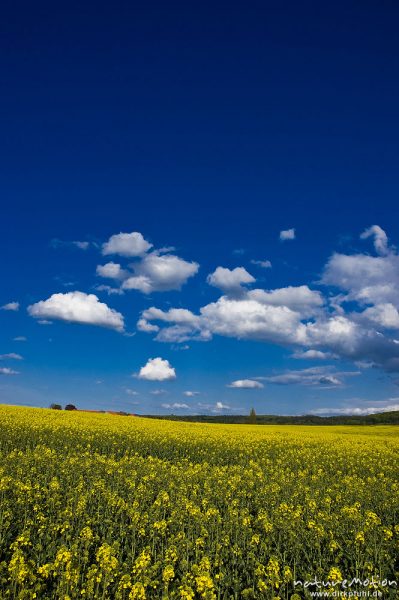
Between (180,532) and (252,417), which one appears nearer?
(180,532)

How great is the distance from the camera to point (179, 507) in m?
11.1

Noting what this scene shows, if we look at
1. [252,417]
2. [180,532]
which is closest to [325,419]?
[252,417]

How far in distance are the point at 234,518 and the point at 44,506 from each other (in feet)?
16.4

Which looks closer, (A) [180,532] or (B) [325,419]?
(A) [180,532]

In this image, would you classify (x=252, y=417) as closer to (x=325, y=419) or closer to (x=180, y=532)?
(x=325, y=419)

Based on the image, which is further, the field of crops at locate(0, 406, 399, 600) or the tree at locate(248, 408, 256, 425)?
the tree at locate(248, 408, 256, 425)

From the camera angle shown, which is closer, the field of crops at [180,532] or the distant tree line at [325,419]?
the field of crops at [180,532]

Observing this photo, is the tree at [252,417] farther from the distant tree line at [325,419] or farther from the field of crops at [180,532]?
the field of crops at [180,532]

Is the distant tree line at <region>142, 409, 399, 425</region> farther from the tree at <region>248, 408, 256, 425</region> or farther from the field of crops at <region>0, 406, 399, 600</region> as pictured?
the field of crops at <region>0, 406, 399, 600</region>

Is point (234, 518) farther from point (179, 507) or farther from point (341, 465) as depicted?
point (341, 465)

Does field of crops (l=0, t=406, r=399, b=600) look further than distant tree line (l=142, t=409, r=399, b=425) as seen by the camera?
No

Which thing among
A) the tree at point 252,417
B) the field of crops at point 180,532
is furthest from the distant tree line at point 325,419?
the field of crops at point 180,532

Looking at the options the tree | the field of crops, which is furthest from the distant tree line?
the field of crops

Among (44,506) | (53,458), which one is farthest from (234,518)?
(53,458)
